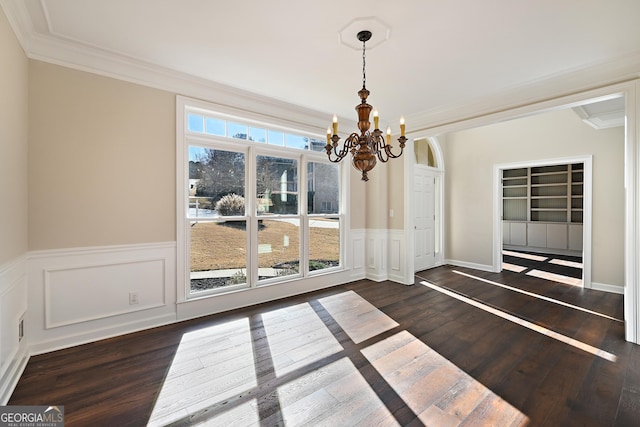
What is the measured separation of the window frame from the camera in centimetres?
324

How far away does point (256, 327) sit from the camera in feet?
10.1

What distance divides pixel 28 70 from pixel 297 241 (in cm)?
336

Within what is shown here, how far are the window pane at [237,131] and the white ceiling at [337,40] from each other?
1.57ft

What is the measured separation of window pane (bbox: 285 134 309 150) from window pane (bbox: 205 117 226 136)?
965 mm

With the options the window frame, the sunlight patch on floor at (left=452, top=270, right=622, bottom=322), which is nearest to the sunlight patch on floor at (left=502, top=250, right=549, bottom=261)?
the sunlight patch on floor at (left=452, top=270, right=622, bottom=322)

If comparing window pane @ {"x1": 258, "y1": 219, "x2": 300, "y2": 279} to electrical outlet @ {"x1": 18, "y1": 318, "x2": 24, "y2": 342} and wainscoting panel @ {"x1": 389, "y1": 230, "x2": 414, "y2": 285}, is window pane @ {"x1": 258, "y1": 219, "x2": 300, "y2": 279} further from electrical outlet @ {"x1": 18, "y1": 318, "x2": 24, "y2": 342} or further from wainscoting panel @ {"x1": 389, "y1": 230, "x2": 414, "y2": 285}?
electrical outlet @ {"x1": 18, "y1": 318, "x2": 24, "y2": 342}

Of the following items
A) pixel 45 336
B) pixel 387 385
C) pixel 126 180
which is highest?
pixel 126 180

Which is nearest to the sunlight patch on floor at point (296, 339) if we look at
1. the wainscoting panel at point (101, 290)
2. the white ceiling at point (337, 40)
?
the wainscoting panel at point (101, 290)

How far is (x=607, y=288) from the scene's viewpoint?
4441 mm

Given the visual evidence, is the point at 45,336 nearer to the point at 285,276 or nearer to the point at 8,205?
the point at 8,205

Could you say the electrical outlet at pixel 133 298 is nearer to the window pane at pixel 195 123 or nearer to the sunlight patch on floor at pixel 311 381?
the sunlight patch on floor at pixel 311 381

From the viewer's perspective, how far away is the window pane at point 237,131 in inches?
145

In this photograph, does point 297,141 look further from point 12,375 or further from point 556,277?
point 556,277

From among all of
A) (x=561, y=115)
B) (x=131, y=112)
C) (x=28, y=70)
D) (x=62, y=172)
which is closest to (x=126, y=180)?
(x=62, y=172)
